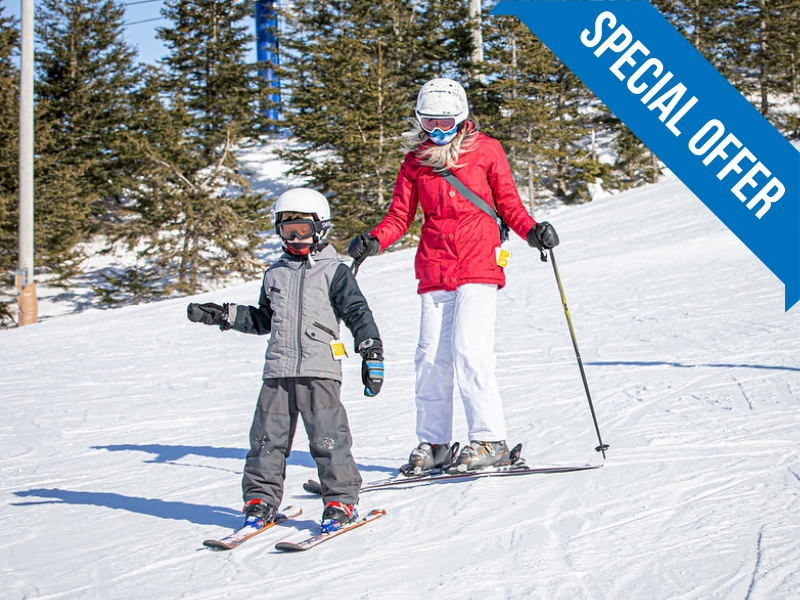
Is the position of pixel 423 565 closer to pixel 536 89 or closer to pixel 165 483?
pixel 165 483

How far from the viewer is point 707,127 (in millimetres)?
9969

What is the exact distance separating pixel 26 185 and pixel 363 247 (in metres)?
13.5

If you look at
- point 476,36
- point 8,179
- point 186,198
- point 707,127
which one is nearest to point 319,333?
point 707,127

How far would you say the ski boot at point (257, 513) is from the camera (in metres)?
3.11

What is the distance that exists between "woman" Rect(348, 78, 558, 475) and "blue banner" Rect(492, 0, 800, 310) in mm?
5606

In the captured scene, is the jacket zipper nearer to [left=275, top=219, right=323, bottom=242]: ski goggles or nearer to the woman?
[left=275, top=219, right=323, bottom=242]: ski goggles

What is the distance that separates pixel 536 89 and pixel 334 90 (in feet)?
23.7

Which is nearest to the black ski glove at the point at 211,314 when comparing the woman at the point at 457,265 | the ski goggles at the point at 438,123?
the woman at the point at 457,265

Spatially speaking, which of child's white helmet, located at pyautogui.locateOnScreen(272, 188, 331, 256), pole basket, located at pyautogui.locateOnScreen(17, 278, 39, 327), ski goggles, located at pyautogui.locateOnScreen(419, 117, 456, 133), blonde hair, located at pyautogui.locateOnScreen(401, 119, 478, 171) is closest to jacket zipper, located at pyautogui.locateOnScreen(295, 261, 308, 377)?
child's white helmet, located at pyautogui.locateOnScreen(272, 188, 331, 256)

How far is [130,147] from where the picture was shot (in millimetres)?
25359

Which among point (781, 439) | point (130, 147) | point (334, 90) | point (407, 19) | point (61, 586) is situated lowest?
point (61, 586)

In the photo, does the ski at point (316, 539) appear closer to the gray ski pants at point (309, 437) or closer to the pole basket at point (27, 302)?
the gray ski pants at point (309, 437)

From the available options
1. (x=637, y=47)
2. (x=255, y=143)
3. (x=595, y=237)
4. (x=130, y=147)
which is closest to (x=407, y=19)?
(x=255, y=143)

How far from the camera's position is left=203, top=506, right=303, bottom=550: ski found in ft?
9.60
